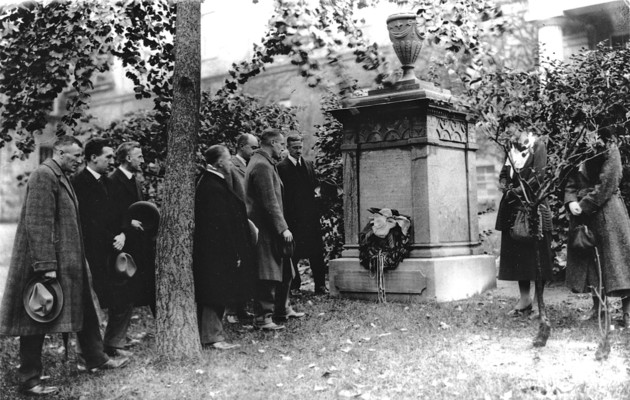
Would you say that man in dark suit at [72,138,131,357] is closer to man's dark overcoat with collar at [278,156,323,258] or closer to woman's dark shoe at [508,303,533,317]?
man's dark overcoat with collar at [278,156,323,258]

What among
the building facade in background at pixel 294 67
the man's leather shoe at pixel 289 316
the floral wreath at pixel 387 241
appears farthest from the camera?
the building facade in background at pixel 294 67

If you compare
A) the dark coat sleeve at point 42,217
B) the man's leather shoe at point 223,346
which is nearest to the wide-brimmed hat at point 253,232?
the man's leather shoe at point 223,346

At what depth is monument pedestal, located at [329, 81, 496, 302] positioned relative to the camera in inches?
336

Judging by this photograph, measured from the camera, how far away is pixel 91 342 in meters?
5.99

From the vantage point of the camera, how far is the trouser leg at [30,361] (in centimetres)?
545

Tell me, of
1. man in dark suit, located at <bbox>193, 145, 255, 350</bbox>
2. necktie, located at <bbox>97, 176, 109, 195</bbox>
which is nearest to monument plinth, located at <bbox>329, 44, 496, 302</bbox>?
man in dark suit, located at <bbox>193, 145, 255, 350</bbox>

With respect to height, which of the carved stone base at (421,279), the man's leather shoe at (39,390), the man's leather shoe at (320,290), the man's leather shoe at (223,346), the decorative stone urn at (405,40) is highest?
the decorative stone urn at (405,40)

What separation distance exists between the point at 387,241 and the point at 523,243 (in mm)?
1712

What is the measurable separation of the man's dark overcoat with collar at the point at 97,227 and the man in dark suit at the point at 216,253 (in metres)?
0.84

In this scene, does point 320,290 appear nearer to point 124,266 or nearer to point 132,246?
point 132,246

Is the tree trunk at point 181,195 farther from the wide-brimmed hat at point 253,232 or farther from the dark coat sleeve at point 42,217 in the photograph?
the wide-brimmed hat at point 253,232

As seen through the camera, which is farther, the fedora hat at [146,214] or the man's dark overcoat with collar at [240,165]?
the man's dark overcoat with collar at [240,165]

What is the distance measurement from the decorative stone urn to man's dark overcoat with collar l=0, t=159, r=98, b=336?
499 centimetres

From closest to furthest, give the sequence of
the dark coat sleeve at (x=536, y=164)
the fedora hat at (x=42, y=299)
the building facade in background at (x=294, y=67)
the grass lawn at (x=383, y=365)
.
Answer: the grass lawn at (x=383, y=365) < the fedora hat at (x=42, y=299) < the dark coat sleeve at (x=536, y=164) < the building facade in background at (x=294, y=67)
